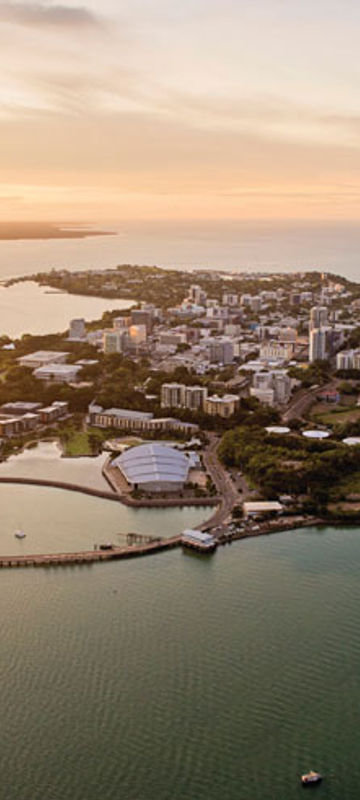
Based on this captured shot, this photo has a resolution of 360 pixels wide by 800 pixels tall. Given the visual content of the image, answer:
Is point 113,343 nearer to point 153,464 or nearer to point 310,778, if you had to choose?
point 153,464

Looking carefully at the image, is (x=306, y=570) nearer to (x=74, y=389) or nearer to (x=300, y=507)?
(x=300, y=507)

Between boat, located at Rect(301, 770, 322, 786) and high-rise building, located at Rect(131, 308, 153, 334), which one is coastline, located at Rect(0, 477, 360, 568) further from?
high-rise building, located at Rect(131, 308, 153, 334)

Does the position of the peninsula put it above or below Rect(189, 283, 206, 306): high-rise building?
below

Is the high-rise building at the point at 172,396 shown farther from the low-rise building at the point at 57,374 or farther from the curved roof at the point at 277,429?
the low-rise building at the point at 57,374

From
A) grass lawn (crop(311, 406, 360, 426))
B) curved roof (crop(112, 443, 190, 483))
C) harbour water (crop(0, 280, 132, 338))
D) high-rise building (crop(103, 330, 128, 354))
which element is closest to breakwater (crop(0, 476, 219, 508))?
curved roof (crop(112, 443, 190, 483))

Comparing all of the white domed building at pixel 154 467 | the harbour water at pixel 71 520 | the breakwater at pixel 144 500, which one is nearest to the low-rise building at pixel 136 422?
the white domed building at pixel 154 467

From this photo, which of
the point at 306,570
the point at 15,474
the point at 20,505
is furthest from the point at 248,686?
the point at 15,474
